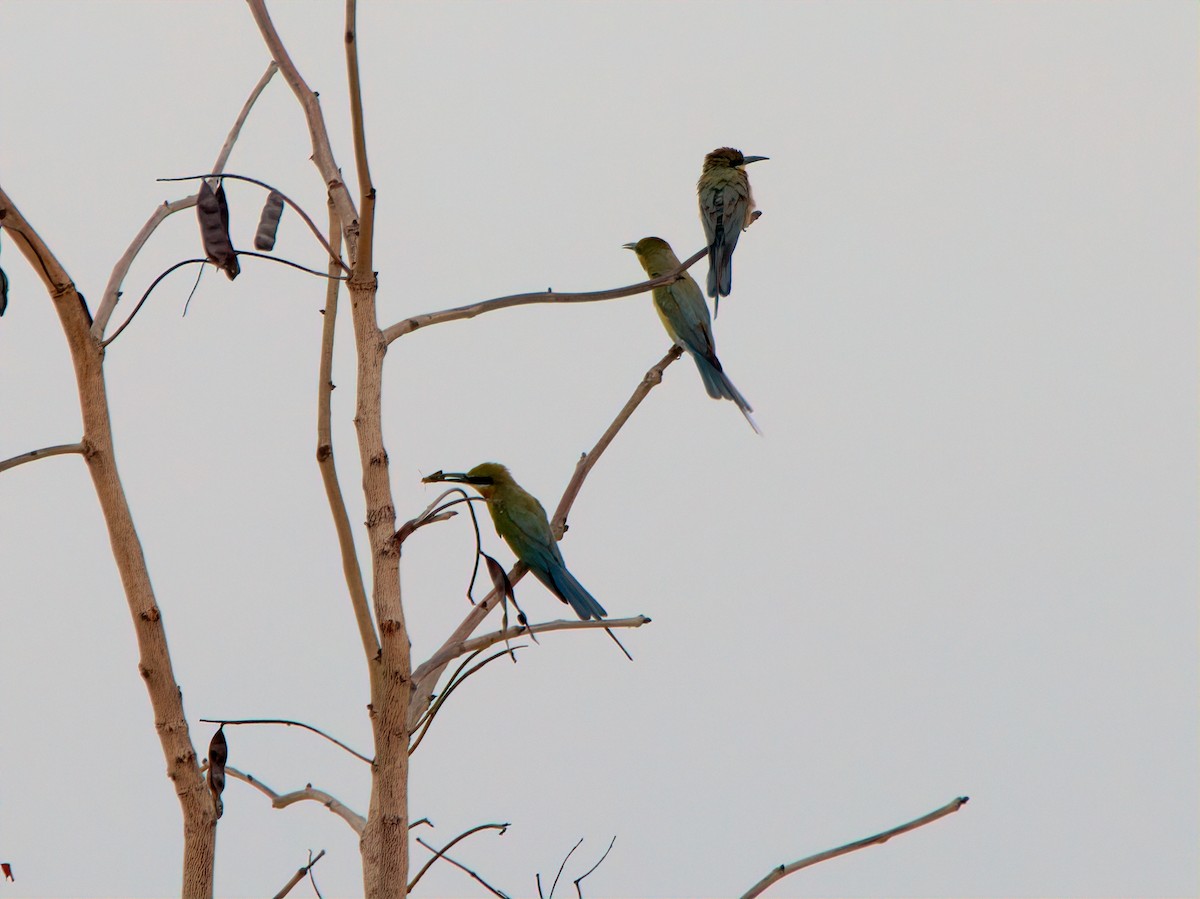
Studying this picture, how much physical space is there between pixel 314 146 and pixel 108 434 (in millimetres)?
496

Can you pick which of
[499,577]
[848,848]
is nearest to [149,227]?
[499,577]

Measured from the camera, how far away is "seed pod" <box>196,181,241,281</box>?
1.66 meters

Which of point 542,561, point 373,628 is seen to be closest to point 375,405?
point 373,628

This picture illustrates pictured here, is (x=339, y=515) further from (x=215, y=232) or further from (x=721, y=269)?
(x=721, y=269)

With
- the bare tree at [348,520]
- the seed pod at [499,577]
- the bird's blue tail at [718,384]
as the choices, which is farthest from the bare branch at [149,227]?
the bird's blue tail at [718,384]

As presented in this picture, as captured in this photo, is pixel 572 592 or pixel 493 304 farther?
pixel 572 592

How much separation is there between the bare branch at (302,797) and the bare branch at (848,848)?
0.56 m

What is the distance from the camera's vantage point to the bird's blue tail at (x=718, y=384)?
3572mm

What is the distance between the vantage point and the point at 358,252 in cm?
160

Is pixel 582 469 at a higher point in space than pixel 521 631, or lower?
higher

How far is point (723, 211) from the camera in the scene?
387 centimetres

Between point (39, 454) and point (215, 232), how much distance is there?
15.1 inches

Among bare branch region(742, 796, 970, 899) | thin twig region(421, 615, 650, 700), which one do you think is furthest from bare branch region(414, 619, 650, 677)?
bare branch region(742, 796, 970, 899)

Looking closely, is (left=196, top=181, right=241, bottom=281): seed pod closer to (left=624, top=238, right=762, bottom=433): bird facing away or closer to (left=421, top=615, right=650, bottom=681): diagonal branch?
(left=421, top=615, right=650, bottom=681): diagonal branch
